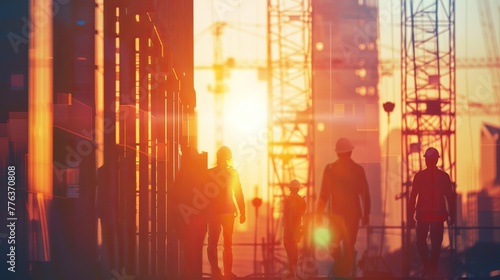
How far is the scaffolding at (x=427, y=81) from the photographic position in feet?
115

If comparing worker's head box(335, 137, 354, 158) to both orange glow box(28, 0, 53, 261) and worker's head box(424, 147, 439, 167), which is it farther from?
orange glow box(28, 0, 53, 261)

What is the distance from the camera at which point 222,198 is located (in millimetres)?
9969

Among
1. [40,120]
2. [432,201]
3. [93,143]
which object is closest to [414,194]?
[432,201]

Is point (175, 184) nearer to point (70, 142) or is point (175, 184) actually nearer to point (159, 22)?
point (159, 22)

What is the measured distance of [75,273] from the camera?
157 inches

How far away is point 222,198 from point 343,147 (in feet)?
5.75

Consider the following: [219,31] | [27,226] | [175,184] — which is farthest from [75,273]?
[219,31]

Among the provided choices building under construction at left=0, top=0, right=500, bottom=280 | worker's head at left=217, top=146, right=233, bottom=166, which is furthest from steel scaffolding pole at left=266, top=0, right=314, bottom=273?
worker's head at left=217, top=146, right=233, bottom=166

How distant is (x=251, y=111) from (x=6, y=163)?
29.2 meters

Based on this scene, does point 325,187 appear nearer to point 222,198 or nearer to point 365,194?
point 365,194

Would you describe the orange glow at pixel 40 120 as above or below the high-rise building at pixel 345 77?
below

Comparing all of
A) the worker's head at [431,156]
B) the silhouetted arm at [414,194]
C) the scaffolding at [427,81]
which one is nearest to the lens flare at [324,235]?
the silhouetted arm at [414,194]

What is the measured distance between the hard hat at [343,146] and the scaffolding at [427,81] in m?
25.6

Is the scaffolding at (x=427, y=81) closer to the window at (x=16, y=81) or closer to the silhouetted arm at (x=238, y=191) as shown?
the silhouetted arm at (x=238, y=191)
